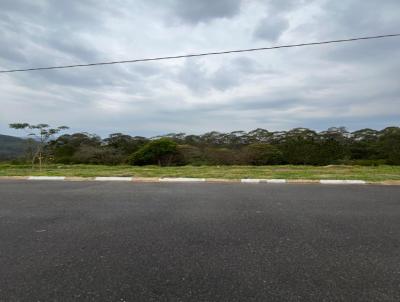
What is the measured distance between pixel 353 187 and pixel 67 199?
293 inches

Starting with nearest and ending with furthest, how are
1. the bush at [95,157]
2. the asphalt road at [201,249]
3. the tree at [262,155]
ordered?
the asphalt road at [201,249], the tree at [262,155], the bush at [95,157]

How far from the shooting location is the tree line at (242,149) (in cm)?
1647

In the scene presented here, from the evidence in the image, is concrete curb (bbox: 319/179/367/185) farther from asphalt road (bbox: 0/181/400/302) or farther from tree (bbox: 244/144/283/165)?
tree (bbox: 244/144/283/165)

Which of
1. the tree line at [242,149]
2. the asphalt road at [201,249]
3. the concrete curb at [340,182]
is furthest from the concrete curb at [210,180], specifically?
the tree line at [242,149]

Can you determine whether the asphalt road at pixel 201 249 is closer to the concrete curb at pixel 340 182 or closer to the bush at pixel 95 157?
the concrete curb at pixel 340 182

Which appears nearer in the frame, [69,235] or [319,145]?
[69,235]

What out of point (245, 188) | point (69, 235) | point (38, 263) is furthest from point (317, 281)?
point (245, 188)

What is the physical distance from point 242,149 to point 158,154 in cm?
524

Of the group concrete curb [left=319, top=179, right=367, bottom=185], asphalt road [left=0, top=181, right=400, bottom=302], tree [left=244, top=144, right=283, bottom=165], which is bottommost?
asphalt road [left=0, top=181, right=400, bottom=302]

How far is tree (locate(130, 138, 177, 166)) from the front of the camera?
57.1 ft

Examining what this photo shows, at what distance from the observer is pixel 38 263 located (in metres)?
2.99

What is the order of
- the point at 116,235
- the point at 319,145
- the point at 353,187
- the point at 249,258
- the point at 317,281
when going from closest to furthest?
1. the point at 317,281
2. the point at 249,258
3. the point at 116,235
4. the point at 353,187
5. the point at 319,145

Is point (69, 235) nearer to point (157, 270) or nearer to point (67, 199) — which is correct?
point (157, 270)

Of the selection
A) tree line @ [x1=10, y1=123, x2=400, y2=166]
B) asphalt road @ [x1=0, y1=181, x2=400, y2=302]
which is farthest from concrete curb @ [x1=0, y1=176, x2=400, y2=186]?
tree line @ [x1=10, y1=123, x2=400, y2=166]
